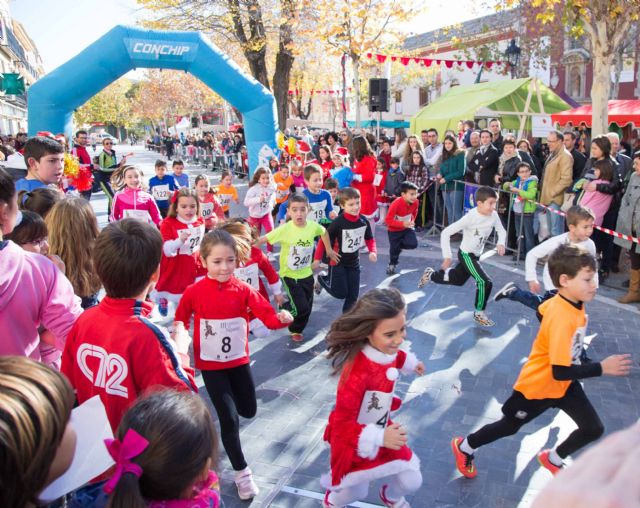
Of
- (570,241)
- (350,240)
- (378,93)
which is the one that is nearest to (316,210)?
(350,240)

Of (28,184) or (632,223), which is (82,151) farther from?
(632,223)

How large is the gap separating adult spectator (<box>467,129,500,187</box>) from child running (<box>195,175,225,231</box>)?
183 inches

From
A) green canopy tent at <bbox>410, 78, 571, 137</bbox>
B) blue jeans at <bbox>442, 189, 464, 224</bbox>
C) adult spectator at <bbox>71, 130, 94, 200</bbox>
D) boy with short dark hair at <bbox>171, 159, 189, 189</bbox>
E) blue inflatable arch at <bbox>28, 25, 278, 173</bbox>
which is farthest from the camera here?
green canopy tent at <bbox>410, 78, 571, 137</bbox>

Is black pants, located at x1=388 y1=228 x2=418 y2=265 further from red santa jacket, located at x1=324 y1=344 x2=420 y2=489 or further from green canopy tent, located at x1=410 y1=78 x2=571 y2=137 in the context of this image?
green canopy tent, located at x1=410 y1=78 x2=571 y2=137

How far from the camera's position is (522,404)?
11.0 feet

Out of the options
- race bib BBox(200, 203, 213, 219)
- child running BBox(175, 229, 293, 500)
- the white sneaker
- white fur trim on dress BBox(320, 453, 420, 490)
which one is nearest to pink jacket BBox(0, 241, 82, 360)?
child running BBox(175, 229, 293, 500)

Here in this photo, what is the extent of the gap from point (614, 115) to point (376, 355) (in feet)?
44.4

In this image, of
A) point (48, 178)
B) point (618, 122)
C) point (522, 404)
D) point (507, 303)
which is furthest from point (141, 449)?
point (618, 122)

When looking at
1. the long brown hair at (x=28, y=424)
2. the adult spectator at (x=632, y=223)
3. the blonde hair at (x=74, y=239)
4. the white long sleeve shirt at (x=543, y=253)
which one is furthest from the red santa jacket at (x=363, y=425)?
the adult spectator at (x=632, y=223)

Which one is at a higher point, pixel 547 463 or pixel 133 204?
pixel 133 204

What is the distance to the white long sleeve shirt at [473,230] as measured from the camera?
6.07m

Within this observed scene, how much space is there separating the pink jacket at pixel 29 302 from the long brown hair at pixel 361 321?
4.29ft

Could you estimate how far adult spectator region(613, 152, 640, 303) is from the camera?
6.82 m

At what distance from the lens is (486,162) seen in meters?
9.66
